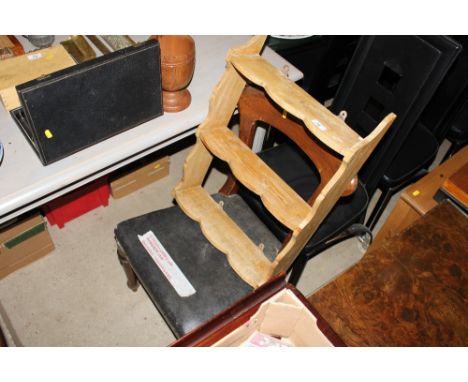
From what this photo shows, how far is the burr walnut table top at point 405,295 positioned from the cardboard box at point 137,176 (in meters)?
1.23

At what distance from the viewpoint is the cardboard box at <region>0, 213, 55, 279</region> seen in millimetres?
1651

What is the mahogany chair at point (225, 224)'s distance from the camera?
1170mm

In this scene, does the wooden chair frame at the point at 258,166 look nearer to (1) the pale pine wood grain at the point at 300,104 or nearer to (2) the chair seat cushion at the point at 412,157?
(1) the pale pine wood grain at the point at 300,104

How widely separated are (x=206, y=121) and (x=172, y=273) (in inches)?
19.5

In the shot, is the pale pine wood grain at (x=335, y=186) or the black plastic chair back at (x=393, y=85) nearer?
the pale pine wood grain at (x=335, y=186)

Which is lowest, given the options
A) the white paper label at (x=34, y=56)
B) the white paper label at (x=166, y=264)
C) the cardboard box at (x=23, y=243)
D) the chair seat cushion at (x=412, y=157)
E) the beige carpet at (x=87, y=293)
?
the beige carpet at (x=87, y=293)

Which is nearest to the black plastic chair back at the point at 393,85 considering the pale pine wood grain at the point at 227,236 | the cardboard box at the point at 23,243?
the pale pine wood grain at the point at 227,236

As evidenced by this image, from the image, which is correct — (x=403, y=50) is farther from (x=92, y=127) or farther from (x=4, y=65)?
(x=4, y=65)

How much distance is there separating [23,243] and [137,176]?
59cm

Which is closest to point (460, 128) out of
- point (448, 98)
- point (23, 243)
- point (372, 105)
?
point (448, 98)

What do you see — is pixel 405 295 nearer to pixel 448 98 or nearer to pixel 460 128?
pixel 448 98

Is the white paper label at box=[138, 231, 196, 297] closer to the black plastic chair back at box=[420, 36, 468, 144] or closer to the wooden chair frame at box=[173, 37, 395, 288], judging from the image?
the wooden chair frame at box=[173, 37, 395, 288]

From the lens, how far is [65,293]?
179cm

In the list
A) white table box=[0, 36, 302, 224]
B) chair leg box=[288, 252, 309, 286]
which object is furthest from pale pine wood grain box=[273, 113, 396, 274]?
white table box=[0, 36, 302, 224]
